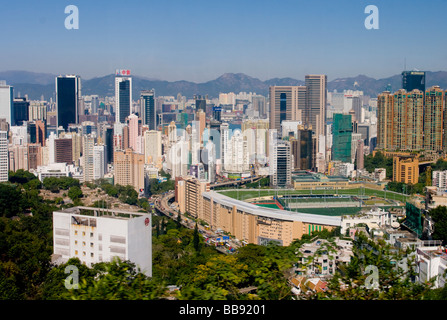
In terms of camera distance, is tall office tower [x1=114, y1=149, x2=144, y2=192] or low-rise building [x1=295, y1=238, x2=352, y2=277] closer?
low-rise building [x1=295, y1=238, x2=352, y2=277]

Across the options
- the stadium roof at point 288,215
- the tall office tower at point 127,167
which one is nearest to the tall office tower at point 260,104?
the tall office tower at point 127,167

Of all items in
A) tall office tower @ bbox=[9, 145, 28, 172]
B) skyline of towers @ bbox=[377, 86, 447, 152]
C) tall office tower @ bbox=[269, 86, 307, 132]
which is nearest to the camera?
tall office tower @ bbox=[9, 145, 28, 172]

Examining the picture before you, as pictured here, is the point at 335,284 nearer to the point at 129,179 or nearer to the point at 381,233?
the point at 381,233

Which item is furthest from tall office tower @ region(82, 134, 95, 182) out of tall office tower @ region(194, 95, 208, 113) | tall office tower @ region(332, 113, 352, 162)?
tall office tower @ region(332, 113, 352, 162)

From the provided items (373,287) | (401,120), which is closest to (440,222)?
(373,287)

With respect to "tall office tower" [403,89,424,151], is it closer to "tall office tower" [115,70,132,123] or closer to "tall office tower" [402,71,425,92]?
"tall office tower" [402,71,425,92]
